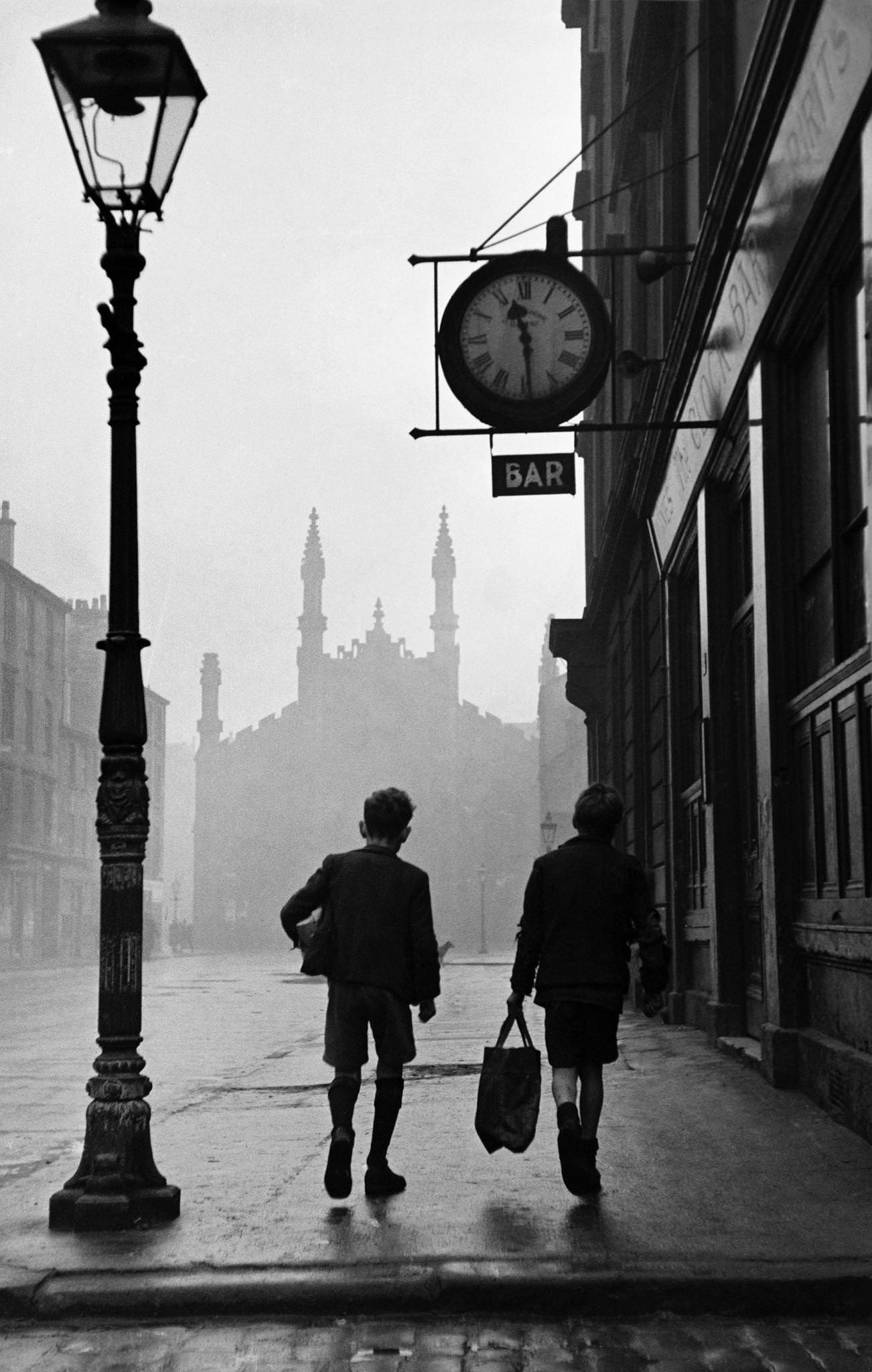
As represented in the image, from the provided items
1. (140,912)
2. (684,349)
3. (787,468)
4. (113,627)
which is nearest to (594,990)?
(140,912)

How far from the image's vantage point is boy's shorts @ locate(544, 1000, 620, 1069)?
6133 millimetres

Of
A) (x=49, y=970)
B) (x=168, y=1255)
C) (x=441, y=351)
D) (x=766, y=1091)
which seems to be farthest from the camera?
(x=49, y=970)

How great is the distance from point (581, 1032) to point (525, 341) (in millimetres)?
5160

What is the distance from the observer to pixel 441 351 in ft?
33.1

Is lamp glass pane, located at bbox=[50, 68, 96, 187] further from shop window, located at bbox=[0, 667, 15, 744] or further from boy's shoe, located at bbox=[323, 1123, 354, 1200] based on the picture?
shop window, located at bbox=[0, 667, 15, 744]

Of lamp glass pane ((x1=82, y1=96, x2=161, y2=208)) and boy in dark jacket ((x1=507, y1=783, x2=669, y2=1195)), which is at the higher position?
lamp glass pane ((x1=82, y1=96, x2=161, y2=208))

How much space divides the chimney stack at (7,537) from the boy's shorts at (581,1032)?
162ft

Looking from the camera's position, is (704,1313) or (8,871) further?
(8,871)

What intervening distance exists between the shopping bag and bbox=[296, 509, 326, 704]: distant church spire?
61.6 metres

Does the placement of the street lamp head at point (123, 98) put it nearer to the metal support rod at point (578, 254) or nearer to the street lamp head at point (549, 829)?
the metal support rod at point (578, 254)

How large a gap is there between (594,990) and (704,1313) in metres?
1.74

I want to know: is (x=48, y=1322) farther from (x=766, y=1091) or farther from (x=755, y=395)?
(x=755, y=395)

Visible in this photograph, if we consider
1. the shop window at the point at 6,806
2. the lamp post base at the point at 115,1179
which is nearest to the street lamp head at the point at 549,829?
the shop window at the point at 6,806

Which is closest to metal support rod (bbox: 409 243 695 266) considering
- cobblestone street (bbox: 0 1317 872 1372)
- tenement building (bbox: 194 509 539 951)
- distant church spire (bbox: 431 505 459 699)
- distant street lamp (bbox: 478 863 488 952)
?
cobblestone street (bbox: 0 1317 872 1372)
